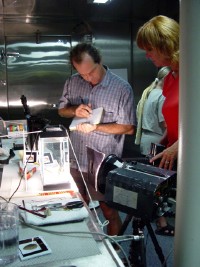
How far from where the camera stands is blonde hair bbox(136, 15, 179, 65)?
1569mm

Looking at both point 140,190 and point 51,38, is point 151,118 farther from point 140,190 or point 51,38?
point 140,190

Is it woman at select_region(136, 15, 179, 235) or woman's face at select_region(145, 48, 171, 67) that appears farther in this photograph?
woman's face at select_region(145, 48, 171, 67)

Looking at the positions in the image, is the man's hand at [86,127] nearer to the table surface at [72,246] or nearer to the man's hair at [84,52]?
the man's hair at [84,52]

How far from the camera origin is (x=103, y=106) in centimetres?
241

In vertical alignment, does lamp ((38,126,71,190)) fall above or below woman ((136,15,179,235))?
below

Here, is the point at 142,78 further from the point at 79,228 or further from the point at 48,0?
the point at 79,228

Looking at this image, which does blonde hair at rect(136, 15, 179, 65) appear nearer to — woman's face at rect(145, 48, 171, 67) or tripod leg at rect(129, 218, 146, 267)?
woman's face at rect(145, 48, 171, 67)

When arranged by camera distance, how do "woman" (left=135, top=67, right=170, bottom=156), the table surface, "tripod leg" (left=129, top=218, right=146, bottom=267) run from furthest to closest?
"woman" (left=135, top=67, right=170, bottom=156) → "tripod leg" (left=129, top=218, right=146, bottom=267) → the table surface

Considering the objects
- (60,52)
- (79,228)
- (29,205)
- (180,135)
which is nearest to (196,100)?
(180,135)

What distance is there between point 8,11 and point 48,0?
0.51m

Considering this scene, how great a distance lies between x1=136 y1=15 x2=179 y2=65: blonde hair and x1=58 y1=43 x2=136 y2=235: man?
2.55 ft

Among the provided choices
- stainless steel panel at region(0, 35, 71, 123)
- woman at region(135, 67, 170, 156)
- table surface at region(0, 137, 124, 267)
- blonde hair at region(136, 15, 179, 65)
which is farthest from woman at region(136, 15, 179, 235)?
stainless steel panel at region(0, 35, 71, 123)

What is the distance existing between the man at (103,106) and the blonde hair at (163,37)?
0.78 metres

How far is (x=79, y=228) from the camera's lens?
1.29 metres
